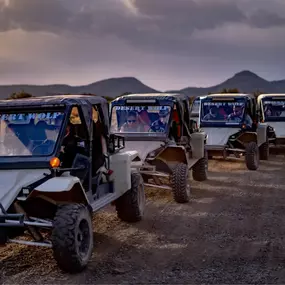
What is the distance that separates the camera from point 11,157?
7055mm

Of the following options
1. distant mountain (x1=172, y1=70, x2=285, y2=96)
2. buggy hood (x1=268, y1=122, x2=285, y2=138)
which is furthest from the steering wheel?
distant mountain (x1=172, y1=70, x2=285, y2=96)

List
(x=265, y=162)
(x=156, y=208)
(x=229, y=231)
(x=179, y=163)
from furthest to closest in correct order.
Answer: (x=265, y=162), (x=179, y=163), (x=156, y=208), (x=229, y=231)

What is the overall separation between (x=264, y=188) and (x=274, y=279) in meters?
6.41

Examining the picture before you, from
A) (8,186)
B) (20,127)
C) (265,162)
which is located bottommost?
(265,162)

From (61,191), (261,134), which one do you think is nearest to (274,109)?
(261,134)

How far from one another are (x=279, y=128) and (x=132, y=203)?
11.1 m

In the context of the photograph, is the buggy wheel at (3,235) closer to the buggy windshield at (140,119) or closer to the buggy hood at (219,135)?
the buggy windshield at (140,119)

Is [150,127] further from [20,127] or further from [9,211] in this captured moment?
[9,211]

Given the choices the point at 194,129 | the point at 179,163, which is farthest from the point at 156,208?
the point at 194,129

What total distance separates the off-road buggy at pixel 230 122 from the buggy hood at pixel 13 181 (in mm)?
9431

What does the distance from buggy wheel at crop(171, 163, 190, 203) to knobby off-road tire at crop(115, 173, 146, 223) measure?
1.62 m

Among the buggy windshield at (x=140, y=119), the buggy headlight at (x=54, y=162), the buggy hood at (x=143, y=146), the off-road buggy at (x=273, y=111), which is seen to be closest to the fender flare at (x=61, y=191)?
the buggy headlight at (x=54, y=162)

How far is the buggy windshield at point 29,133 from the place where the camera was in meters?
7.09

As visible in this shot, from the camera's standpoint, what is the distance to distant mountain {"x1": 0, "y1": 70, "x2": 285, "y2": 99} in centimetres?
6450
